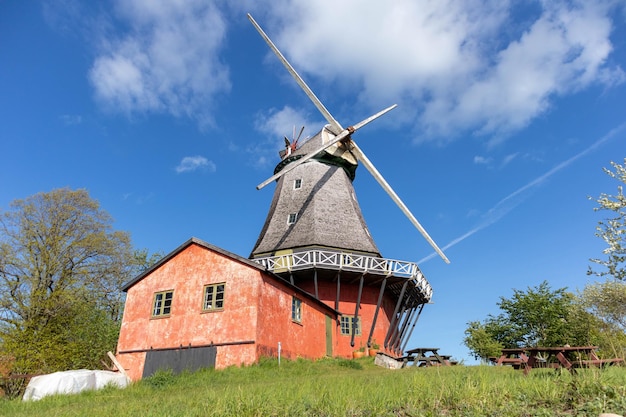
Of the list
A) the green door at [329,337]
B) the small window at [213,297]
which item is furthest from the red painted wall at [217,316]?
the green door at [329,337]

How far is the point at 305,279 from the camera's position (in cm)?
2220

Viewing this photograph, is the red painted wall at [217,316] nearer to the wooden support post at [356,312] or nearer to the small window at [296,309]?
the small window at [296,309]

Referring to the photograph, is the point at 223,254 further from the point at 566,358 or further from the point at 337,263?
the point at 566,358

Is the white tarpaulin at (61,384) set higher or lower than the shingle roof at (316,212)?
lower

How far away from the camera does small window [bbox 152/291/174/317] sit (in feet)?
59.6

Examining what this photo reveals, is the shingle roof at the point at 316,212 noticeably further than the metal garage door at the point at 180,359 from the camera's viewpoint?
Yes

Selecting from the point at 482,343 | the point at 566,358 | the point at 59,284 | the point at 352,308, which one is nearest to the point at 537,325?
the point at 482,343

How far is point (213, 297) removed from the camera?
17422 mm

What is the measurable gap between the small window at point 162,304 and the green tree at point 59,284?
7.90 metres

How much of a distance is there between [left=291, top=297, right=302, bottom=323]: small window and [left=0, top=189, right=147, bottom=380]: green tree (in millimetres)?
13110

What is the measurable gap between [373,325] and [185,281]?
9.72m

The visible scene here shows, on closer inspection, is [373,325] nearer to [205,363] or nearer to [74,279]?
[205,363]

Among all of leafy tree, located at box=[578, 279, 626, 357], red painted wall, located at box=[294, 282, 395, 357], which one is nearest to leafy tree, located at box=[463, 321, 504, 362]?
leafy tree, located at box=[578, 279, 626, 357]

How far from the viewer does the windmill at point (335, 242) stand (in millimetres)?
Result: 21484
